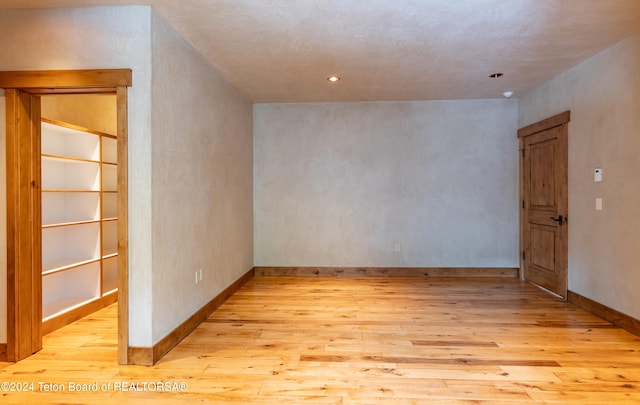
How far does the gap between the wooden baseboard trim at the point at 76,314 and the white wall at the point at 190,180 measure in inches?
50.0

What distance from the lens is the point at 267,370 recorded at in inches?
103

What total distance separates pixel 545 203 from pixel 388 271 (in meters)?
2.34

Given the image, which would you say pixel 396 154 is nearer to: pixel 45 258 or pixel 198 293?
pixel 198 293

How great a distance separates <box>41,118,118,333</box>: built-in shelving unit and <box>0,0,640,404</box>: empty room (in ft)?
0.08

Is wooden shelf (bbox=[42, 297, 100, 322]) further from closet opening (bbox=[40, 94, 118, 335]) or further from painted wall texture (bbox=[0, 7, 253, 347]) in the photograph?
painted wall texture (bbox=[0, 7, 253, 347])

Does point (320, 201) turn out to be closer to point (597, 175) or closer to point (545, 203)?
point (545, 203)

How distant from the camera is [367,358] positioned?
9.17ft

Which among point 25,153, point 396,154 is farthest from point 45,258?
point 396,154

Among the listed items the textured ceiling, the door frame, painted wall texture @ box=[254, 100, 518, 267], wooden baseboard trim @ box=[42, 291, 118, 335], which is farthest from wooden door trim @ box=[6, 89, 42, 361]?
painted wall texture @ box=[254, 100, 518, 267]

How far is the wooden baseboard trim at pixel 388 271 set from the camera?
18.1 ft

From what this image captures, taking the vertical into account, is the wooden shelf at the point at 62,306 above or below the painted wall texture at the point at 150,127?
below

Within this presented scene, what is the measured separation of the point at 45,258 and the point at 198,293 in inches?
63.9

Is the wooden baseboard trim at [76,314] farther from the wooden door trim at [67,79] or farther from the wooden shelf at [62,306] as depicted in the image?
the wooden door trim at [67,79]

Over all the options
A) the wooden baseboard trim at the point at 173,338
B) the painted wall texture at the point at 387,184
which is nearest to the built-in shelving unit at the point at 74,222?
the wooden baseboard trim at the point at 173,338
